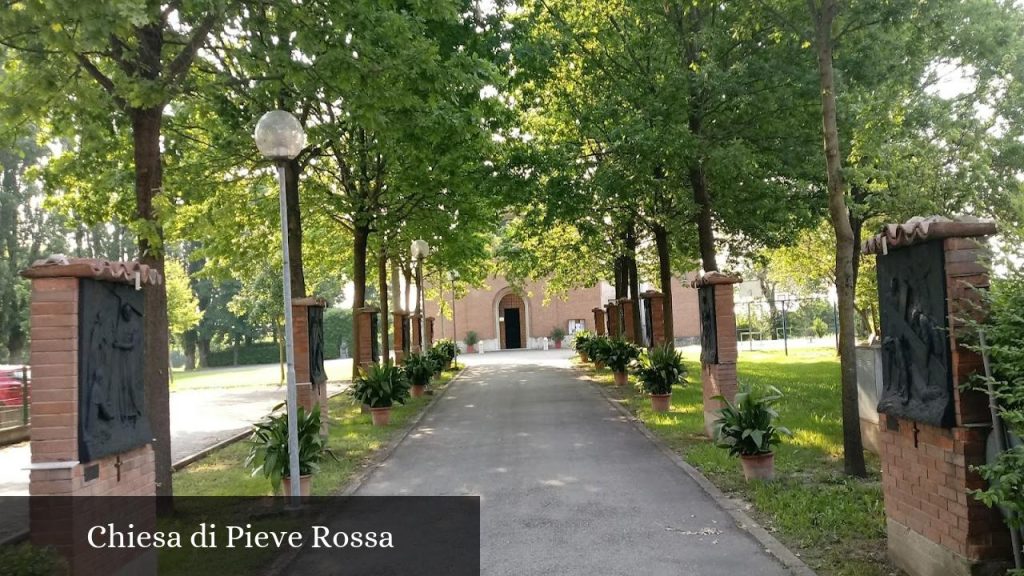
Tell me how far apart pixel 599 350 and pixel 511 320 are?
29.9m

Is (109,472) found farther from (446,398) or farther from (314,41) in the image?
(446,398)

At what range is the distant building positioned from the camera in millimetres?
50812

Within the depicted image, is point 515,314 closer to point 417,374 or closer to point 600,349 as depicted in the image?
point 600,349

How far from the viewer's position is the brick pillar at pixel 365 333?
17.2 metres

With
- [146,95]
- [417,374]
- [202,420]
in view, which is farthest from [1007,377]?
[202,420]

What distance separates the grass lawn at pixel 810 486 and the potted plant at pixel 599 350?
703 cm

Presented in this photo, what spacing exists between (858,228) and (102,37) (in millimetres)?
18326

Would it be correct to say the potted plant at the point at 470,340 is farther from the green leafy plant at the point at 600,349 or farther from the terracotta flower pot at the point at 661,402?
the terracotta flower pot at the point at 661,402

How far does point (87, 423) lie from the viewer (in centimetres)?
440

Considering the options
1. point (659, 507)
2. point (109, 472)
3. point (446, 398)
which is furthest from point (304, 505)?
point (446, 398)

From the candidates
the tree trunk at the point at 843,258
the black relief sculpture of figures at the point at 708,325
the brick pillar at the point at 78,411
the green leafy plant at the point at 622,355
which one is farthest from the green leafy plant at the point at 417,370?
the brick pillar at the point at 78,411

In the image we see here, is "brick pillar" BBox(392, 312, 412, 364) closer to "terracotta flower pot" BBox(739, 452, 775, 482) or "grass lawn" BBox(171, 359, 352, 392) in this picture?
"grass lawn" BBox(171, 359, 352, 392)

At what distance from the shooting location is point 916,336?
455cm
